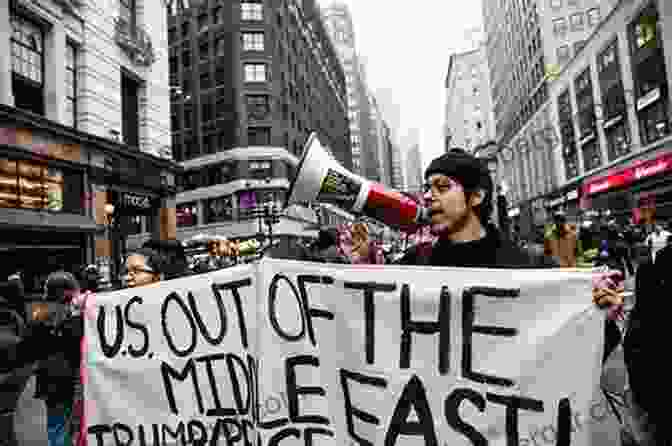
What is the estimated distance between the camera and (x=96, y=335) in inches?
117

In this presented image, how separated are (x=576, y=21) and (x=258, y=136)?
3537 centimetres

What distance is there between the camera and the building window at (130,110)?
1748 centimetres

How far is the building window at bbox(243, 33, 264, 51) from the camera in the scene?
43781 mm

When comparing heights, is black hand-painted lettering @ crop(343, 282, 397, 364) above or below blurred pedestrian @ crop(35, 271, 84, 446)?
above

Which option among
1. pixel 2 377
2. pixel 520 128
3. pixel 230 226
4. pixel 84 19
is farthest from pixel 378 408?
pixel 520 128

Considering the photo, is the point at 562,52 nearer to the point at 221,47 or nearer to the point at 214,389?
the point at 221,47

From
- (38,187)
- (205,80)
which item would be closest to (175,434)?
(38,187)

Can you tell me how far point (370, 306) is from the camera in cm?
240

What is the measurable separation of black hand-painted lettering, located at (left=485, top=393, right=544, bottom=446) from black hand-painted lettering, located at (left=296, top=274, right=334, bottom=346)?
954 mm

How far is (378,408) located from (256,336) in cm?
78

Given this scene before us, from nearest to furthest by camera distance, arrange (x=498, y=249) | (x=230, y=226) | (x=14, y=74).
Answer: (x=498, y=249), (x=14, y=74), (x=230, y=226)

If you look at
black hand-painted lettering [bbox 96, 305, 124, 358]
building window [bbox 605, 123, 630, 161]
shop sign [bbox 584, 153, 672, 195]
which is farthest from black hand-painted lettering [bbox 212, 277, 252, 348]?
building window [bbox 605, 123, 630, 161]

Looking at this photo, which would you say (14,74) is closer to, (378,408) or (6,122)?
(6,122)

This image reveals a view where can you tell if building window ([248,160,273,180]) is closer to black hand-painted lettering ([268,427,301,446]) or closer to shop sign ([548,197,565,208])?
shop sign ([548,197,565,208])
